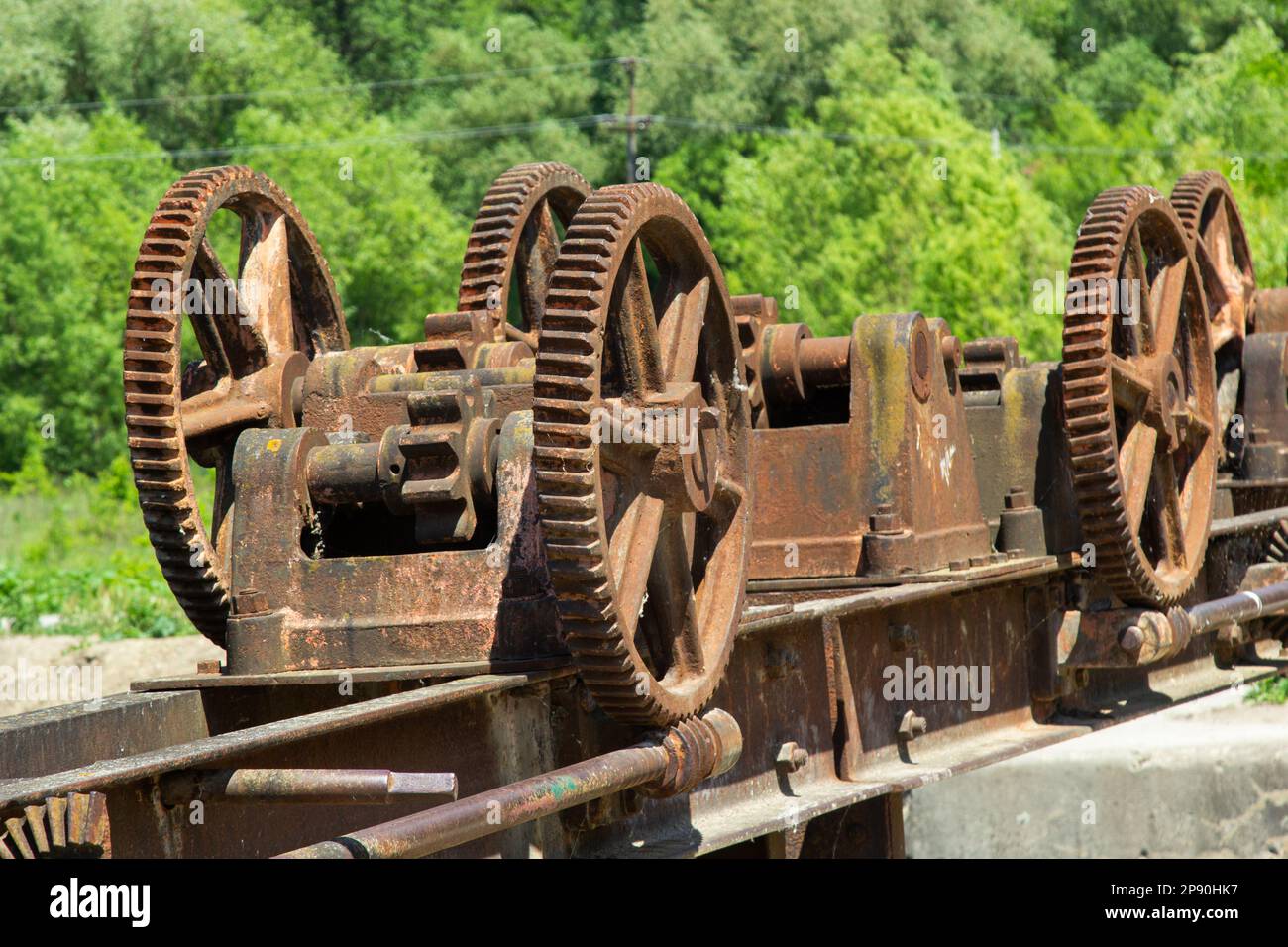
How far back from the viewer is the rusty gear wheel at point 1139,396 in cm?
584

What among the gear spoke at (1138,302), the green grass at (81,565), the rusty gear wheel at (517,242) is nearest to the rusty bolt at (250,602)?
the rusty gear wheel at (517,242)

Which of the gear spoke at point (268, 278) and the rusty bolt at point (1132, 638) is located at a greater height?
the gear spoke at point (268, 278)

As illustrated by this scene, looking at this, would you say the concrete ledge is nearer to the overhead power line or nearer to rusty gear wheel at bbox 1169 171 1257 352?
rusty gear wheel at bbox 1169 171 1257 352

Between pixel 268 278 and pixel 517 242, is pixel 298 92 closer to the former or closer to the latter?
pixel 517 242

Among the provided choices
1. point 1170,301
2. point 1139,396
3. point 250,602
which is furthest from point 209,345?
point 1170,301

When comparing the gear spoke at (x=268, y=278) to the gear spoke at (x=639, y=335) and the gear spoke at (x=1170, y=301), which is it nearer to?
the gear spoke at (x=639, y=335)

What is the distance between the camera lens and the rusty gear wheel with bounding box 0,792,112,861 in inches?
119

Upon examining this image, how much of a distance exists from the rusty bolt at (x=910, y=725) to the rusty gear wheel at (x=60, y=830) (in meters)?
2.88

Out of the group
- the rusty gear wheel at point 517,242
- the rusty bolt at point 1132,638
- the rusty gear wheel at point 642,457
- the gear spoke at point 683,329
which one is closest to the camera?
the rusty gear wheel at point 642,457

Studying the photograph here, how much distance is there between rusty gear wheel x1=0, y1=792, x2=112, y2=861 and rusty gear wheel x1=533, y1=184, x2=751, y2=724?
3.75 feet

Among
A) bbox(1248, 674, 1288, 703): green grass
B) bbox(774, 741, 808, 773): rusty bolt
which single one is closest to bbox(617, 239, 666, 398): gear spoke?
bbox(774, 741, 808, 773): rusty bolt

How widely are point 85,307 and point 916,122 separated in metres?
14.7

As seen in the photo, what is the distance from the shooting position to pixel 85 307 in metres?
33.2
